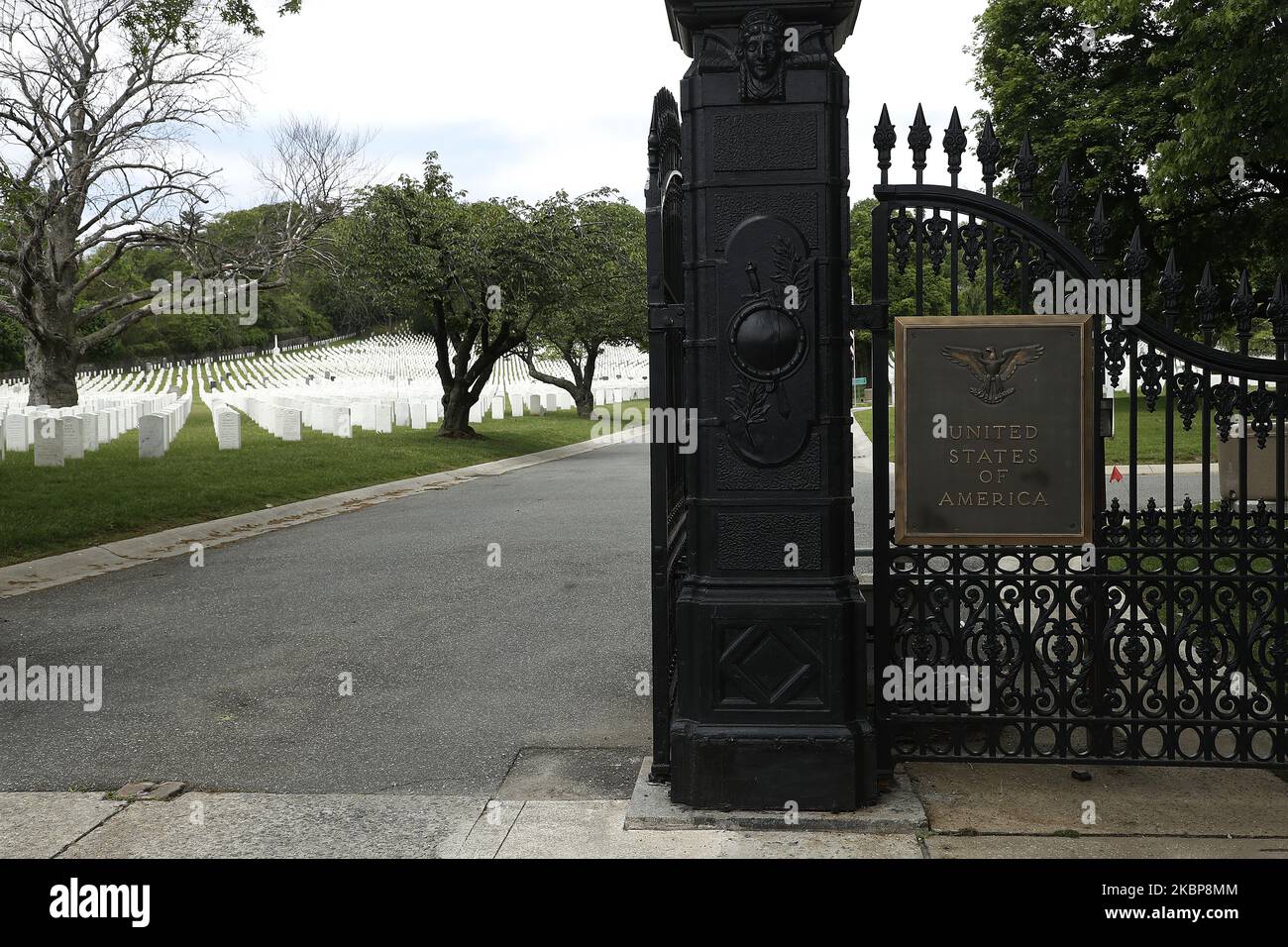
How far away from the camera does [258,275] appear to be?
1468 inches

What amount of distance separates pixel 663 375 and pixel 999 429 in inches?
56.7

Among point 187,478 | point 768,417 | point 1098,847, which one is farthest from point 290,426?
point 1098,847

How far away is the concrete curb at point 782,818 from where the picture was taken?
177 inches

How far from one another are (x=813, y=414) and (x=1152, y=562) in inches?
261

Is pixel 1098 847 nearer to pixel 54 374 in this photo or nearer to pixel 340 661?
pixel 340 661

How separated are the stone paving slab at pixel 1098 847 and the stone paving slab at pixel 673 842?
16 cm

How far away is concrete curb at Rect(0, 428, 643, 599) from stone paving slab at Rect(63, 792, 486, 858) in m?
6.32

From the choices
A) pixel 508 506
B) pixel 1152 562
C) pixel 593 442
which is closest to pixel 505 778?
pixel 1152 562

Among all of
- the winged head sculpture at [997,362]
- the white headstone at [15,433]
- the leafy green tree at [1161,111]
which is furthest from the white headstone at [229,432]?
the winged head sculpture at [997,362]

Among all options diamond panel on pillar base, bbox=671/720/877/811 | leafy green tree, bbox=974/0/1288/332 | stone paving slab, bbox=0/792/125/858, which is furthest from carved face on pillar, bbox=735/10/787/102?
leafy green tree, bbox=974/0/1288/332

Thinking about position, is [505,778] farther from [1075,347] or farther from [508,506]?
[508,506]

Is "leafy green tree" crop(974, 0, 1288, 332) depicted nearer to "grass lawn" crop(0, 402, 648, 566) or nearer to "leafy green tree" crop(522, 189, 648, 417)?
"leafy green tree" crop(522, 189, 648, 417)

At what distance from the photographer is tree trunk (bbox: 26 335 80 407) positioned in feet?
109

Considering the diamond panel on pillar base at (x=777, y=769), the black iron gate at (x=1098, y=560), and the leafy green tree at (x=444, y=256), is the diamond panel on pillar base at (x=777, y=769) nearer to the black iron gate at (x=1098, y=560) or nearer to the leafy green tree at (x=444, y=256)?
the black iron gate at (x=1098, y=560)
